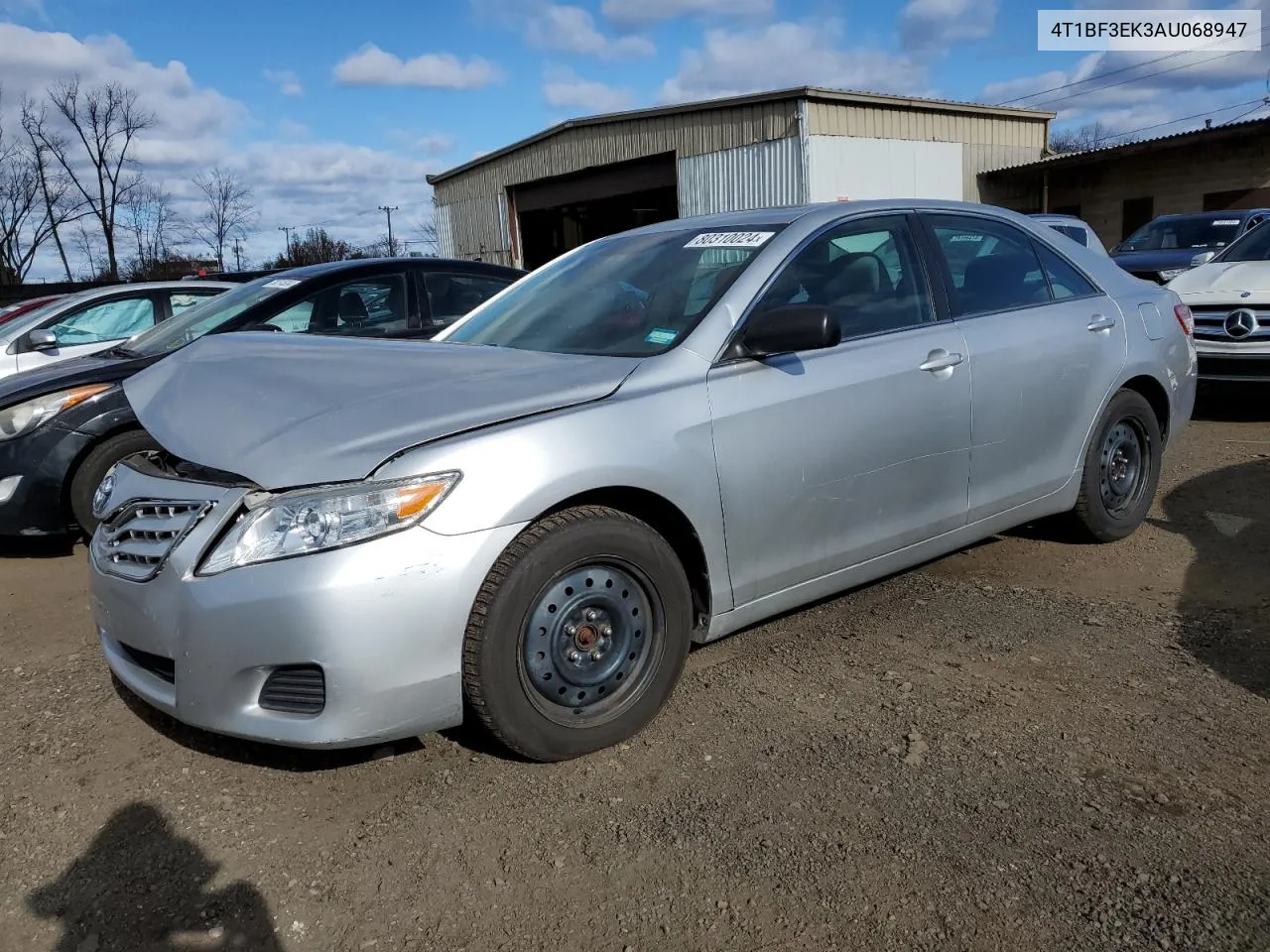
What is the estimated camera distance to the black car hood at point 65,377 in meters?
4.92

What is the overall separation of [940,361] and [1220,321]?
5121mm

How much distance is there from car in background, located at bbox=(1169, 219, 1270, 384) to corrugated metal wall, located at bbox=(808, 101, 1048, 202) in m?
13.5

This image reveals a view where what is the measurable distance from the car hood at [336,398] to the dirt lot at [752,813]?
966 millimetres

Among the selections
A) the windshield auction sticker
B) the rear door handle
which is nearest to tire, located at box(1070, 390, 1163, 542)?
the rear door handle

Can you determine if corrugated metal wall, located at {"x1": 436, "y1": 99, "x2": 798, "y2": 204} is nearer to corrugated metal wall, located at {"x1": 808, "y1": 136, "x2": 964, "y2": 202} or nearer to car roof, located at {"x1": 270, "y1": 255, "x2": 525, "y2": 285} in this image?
corrugated metal wall, located at {"x1": 808, "y1": 136, "x2": 964, "y2": 202}

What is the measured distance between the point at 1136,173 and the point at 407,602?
2461cm

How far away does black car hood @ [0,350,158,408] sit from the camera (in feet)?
16.1

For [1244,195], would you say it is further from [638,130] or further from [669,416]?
[669,416]

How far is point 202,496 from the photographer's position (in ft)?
8.61

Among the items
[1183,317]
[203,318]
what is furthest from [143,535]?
[1183,317]

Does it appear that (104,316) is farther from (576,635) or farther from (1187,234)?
(1187,234)

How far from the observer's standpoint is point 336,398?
2.79 metres

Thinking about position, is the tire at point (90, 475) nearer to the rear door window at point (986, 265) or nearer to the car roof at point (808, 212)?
the car roof at point (808, 212)

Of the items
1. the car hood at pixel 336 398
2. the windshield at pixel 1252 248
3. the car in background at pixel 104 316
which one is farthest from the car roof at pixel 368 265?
the windshield at pixel 1252 248
